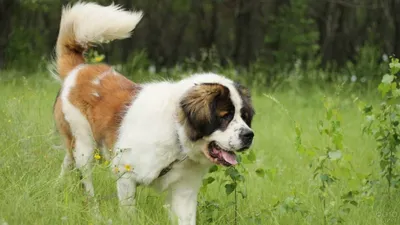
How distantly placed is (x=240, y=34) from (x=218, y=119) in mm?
13226

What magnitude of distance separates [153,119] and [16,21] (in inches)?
562

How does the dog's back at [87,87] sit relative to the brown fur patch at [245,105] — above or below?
below

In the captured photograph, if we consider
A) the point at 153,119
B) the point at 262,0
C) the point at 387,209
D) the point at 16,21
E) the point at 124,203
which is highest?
the point at 153,119

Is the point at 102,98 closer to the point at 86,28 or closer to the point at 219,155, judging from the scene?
the point at 86,28

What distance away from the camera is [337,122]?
4.83 meters

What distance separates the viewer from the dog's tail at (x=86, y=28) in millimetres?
6422

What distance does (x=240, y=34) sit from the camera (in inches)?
711

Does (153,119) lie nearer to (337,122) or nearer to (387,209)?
(337,122)

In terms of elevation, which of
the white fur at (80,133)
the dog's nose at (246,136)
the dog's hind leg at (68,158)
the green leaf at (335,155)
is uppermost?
the dog's nose at (246,136)

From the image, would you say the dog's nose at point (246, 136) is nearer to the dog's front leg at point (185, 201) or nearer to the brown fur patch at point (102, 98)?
the dog's front leg at point (185, 201)

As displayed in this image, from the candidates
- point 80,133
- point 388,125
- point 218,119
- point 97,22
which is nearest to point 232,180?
point 218,119

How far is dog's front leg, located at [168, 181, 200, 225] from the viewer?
5398 millimetres

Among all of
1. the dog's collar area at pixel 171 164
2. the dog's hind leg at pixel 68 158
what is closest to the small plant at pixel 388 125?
the dog's collar area at pixel 171 164

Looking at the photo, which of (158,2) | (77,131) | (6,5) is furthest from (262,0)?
(77,131)
